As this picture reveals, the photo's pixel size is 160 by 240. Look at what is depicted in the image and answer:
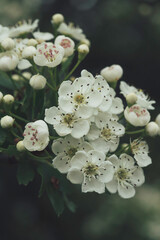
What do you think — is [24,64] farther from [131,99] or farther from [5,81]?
[131,99]

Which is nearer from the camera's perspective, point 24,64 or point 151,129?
point 151,129

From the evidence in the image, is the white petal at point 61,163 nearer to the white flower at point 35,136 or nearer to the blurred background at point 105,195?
the white flower at point 35,136

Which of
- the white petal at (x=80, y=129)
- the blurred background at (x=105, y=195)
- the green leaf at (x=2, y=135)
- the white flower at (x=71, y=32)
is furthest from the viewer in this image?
the blurred background at (x=105, y=195)

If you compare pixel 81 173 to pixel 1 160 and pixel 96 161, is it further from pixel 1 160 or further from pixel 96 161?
pixel 1 160

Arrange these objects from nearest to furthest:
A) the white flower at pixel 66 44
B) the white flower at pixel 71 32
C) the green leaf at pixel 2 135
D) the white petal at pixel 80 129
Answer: the white petal at pixel 80 129 < the green leaf at pixel 2 135 < the white flower at pixel 66 44 < the white flower at pixel 71 32

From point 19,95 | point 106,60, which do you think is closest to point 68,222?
point 106,60

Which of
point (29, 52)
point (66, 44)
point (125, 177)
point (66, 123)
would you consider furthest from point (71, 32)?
point (125, 177)

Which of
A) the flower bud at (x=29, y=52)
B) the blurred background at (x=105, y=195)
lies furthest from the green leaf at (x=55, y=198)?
the blurred background at (x=105, y=195)

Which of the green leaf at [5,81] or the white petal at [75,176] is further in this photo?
the green leaf at [5,81]
